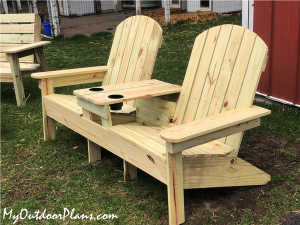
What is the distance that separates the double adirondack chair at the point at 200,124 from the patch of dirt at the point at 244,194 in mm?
112

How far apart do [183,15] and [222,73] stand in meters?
7.70

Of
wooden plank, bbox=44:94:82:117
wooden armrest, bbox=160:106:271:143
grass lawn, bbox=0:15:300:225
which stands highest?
wooden armrest, bbox=160:106:271:143

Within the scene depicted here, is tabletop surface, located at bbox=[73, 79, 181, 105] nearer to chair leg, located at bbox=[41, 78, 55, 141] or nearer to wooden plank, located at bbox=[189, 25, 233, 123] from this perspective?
wooden plank, located at bbox=[189, 25, 233, 123]

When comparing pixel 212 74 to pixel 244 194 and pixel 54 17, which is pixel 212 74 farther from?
pixel 54 17

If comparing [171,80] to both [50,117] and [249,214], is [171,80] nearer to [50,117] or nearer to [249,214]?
[50,117]

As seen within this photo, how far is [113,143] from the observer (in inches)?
108

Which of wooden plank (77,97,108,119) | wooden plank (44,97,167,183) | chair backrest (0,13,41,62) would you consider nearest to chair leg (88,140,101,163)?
wooden plank (44,97,167,183)

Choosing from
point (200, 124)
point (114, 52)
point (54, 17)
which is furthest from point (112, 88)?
point (54, 17)

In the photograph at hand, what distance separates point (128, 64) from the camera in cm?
363

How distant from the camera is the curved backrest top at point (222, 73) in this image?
254 cm

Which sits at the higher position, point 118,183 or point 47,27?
point 47,27

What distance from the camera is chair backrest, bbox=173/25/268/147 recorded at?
254 centimetres

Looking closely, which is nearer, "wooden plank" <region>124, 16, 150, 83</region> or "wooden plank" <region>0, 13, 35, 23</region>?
"wooden plank" <region>124, 16, 150, 83</region>

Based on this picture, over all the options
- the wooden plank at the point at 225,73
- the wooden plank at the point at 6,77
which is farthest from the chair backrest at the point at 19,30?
the wooden plank at the point at 225,73
